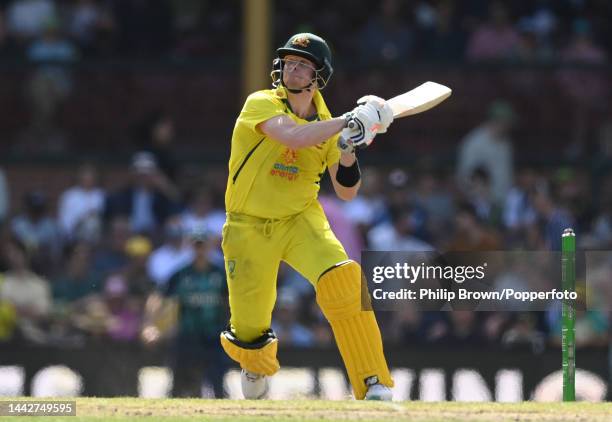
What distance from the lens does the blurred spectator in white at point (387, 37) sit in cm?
1513

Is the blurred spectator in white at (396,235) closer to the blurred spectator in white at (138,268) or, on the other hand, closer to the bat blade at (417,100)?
the blurred spectator in white at (138,268)

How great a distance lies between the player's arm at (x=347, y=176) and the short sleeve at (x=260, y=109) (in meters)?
0.40

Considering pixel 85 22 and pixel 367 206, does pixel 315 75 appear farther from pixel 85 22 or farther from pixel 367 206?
pixel 85 22

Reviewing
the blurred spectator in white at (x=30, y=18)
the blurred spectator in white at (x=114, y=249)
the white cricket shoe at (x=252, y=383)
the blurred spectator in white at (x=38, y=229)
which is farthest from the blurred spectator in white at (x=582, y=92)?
the white cricket shoe at (x=252, y=383)

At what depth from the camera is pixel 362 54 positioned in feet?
49.9

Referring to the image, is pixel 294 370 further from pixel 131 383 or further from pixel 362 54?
pixel 362 54

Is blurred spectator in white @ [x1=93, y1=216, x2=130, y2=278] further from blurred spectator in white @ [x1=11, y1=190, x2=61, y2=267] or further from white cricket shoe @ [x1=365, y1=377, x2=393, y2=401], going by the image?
white cricket shoe @ [x1=365, y1=377, x2=393, y2=401]

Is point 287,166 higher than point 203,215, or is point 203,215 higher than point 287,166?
point 203,215

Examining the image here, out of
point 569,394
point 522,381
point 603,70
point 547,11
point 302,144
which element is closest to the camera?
point 302,144

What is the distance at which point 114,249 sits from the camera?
1294cm

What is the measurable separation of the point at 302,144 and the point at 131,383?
178 inches

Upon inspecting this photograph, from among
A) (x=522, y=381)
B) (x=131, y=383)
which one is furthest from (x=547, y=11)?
(x=131, y=383)

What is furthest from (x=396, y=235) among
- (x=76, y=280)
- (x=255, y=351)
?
(x=255, y=351)

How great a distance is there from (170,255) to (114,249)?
0.70 m
